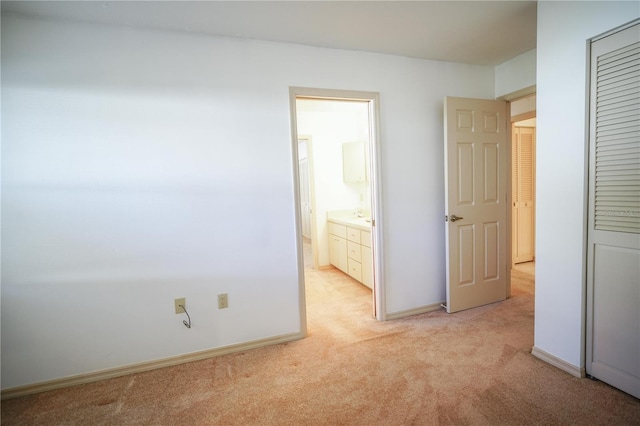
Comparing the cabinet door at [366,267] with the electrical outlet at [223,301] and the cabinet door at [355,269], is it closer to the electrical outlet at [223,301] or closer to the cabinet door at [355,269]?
the cabinet door at [355,269]

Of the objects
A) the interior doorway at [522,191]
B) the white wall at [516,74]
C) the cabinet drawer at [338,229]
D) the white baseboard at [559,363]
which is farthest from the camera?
the interior doorway at [522,191]

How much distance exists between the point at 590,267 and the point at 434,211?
4.30ft

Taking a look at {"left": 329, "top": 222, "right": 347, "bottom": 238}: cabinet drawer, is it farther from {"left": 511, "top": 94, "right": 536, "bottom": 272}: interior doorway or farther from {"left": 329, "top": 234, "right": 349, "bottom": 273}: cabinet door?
{"left": 511, "top": 94, "right": 536, "bottom": 272}: interior doorway

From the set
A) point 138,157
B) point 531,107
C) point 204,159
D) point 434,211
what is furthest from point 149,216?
point 531,107

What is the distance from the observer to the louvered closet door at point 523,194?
14.4 feet

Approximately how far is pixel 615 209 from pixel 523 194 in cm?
304

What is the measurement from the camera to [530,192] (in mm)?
4547

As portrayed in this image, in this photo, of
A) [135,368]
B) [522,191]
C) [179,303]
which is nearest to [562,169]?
[179,303]

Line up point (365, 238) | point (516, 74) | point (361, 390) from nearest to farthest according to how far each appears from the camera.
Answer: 1. point (361, 390)
2. point (516, 74)
3. point (365, 238)

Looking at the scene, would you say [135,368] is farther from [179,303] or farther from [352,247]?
[352,247]

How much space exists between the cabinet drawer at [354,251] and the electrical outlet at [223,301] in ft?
5.97

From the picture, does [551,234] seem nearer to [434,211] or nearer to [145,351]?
[434,211]

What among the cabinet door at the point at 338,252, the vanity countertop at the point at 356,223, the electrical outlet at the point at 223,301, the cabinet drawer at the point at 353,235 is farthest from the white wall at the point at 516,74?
the electrical outlet at the point at 223,301

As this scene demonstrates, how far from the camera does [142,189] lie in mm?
2178
